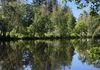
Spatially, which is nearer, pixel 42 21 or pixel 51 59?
pixel 51 59

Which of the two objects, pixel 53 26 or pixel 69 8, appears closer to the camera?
pixel 53 26

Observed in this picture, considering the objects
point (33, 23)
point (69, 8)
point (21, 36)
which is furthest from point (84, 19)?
point (21, 36)

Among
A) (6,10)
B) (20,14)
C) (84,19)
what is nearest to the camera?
(6,10)

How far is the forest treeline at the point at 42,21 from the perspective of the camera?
2721 inches

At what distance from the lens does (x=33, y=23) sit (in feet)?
258

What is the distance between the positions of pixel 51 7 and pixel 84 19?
891 centimetres

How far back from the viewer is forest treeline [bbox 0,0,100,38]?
2721 inches

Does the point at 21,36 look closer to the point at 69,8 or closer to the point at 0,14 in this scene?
the point at 0,14

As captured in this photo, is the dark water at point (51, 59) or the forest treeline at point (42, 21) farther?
the forest treeline at point (42, 21)

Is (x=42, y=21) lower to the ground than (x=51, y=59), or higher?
higher

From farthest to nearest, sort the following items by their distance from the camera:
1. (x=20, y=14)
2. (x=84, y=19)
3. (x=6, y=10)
→ (x=84, y=19)
(x=20, y=14)
(x=6, y=10)

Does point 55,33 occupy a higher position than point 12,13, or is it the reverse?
point 12,13

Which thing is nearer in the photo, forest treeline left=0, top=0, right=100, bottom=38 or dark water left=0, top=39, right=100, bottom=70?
dark water left=0, top=39, right=100, bottom=70

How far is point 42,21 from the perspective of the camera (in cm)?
7962
